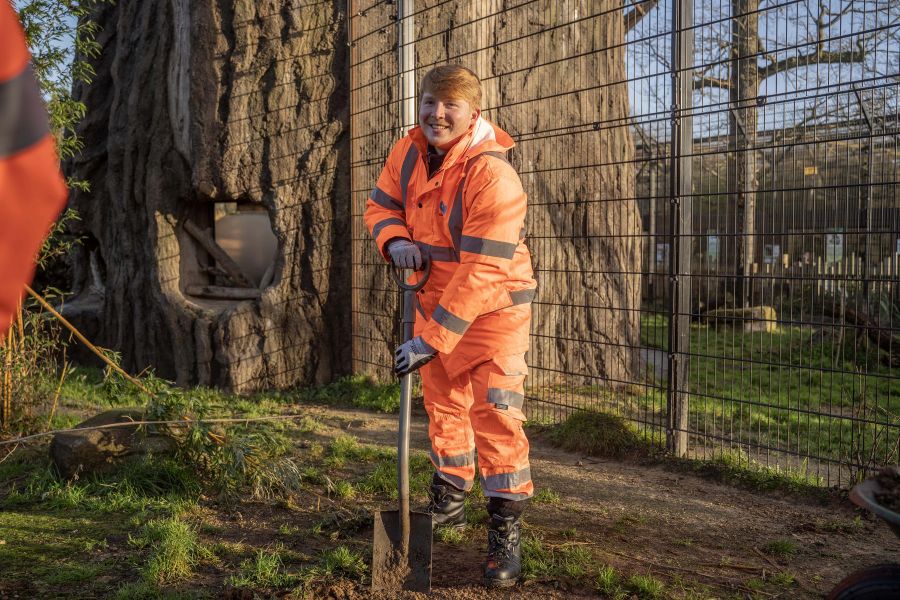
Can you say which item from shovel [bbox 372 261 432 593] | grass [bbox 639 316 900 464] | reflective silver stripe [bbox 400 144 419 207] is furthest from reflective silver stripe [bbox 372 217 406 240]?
grass [bbox 639 316 900 464]

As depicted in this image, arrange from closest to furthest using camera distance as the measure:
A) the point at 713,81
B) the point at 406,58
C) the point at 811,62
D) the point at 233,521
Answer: the point at 233,521 < the point at 406,58 < the point at 811,62 < the point at 713,81

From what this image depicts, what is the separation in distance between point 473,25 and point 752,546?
17.1ft

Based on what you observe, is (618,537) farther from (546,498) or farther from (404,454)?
(404,454)

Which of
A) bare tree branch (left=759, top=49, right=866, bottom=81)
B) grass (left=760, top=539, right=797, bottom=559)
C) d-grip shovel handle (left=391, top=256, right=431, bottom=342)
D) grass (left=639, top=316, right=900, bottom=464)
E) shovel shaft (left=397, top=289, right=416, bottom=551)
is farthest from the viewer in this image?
bare tree branch (left=759, top=49, right=866, bottom=81)

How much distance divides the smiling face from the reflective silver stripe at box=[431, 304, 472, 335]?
0.82 metres

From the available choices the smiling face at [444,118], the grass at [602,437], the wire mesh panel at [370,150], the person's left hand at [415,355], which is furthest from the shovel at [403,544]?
the wire mesh panel at [370,150]

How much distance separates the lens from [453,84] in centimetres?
352

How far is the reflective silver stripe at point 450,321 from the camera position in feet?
10.7

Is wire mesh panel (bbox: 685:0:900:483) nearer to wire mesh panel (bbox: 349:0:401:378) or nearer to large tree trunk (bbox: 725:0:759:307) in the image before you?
large tree trunk (bbox: 725:0:759:307)

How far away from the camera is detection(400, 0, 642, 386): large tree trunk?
7273 millimetres

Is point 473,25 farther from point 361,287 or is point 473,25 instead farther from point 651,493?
point 651,493

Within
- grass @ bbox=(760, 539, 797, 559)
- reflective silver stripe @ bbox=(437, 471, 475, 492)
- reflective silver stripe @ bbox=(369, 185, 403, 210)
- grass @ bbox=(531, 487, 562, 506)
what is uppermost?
reflective silver stripe @ bbox=(369, 185, 403, 210)

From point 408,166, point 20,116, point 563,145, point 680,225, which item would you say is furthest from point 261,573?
point 563,145

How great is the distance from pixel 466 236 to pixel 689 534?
1.99 metres
